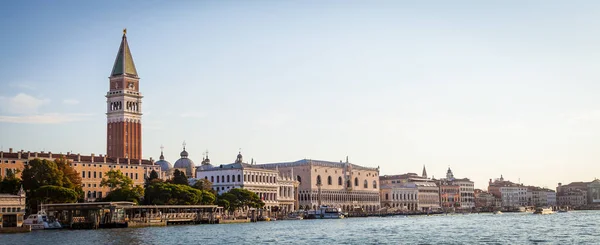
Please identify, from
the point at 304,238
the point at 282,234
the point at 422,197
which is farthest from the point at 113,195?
the point at 422,197

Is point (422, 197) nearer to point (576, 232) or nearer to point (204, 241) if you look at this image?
point (576, 232)

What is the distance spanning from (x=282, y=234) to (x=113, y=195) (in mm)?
25939

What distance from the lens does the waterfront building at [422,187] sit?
15762cm

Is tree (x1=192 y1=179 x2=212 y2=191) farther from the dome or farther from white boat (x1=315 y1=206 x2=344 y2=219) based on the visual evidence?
white boat (x1=315 y1=206 x2=344 y2=219)

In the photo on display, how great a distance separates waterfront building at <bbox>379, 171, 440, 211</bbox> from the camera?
158 m

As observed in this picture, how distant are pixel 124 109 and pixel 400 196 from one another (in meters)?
62.6

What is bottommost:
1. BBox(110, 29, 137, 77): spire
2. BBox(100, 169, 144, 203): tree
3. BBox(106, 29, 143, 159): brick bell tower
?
BBox(100, 169, 144, 203): tree

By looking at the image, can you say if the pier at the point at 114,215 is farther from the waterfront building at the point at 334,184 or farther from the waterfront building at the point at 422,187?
the waterfront building at the point at 422,187

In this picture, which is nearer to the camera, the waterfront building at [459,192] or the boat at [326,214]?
the boat at [326,214]

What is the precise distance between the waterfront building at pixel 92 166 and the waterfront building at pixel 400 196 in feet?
205

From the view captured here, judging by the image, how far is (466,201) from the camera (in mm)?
174500

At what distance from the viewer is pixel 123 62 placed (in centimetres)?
11006

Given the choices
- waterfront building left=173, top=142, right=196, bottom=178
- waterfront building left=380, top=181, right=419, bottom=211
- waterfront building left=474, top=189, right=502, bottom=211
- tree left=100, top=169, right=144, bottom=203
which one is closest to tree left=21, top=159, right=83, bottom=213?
tree left=100, top=169, right=144, bottom=203

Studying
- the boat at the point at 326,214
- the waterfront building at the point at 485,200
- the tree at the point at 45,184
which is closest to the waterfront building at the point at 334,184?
the boat at the point at 326,214
